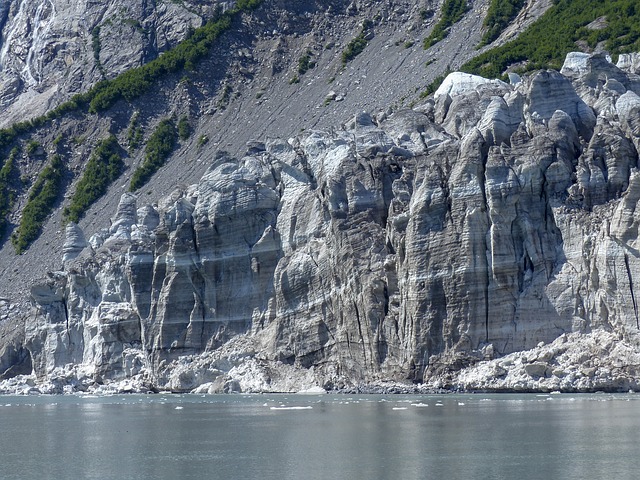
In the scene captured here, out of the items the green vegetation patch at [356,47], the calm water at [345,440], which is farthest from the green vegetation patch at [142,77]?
the calm water at [345,440]

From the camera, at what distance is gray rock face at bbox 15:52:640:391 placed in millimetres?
74812

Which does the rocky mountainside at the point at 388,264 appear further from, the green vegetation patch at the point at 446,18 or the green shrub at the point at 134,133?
the green vegetation patch at the point at 446,18

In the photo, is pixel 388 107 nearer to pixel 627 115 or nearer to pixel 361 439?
pixel 627 115

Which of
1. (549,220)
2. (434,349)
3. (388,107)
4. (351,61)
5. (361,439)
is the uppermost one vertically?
(351,61)

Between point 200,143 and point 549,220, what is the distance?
7559 cm

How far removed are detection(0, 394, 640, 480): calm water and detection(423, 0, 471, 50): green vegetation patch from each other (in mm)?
74215

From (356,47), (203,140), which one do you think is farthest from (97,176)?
(356,47)

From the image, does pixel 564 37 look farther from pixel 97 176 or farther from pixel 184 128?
pixel 97 176

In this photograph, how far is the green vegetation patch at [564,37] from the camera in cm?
12556

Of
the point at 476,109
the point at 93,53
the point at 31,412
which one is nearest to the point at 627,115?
the point at 476,109

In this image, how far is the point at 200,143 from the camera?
484 ft

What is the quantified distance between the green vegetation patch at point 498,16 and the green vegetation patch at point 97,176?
137 feet

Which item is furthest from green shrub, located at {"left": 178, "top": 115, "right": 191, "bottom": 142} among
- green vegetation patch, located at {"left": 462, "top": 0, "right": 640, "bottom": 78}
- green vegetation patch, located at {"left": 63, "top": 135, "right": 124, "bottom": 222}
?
green vegetation patch, located at {"left": 462, "top": 0, "right": 640, "bottom": 78}

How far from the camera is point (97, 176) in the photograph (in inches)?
5910
